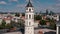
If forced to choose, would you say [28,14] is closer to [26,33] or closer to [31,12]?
[31,12]

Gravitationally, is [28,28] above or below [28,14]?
below

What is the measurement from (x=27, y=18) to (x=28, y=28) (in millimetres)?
902

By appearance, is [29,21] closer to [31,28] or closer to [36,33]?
[31,28]

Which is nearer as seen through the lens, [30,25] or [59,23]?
[59,23]

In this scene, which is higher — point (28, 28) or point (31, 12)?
point (31, 12)

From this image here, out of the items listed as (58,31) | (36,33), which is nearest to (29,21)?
(58,31)

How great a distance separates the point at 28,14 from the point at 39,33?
4.78 meters

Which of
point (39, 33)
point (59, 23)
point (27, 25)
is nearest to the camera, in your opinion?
point (59, 23)

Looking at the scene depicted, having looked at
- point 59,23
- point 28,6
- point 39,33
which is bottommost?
point 39,33

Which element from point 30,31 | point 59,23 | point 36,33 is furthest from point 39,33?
point 59,23

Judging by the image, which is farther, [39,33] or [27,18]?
[39,33]

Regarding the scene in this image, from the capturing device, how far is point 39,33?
2498 cm

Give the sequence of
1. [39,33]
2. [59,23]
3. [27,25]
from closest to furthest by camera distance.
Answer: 1. [59,23]
2. [27,25]
3. [39,33]

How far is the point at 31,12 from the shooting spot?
2084cm
